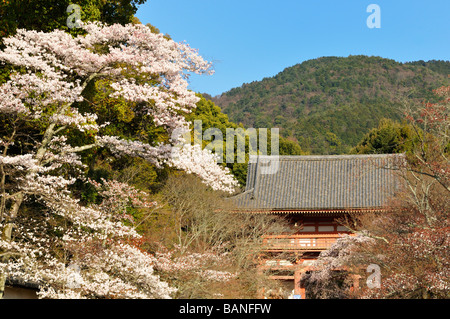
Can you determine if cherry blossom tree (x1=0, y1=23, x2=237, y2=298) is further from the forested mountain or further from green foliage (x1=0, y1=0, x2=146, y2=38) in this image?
the forested mountain

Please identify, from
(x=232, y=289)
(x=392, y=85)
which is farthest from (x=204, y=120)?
(x=392, y=85)

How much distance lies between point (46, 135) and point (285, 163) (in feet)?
47.5

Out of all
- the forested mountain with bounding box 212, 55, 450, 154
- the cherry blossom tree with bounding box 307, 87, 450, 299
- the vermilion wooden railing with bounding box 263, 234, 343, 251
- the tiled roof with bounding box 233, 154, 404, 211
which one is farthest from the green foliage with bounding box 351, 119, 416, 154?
the cherry blossom tree with bounding box 307, 87, 450, 299

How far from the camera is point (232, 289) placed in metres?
13.8

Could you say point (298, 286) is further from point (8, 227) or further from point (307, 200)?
point (8, 227)

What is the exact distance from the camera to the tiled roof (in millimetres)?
19328

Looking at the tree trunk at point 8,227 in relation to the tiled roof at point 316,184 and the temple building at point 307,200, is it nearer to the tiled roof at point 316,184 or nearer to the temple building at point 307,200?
the temple building at point 307,200

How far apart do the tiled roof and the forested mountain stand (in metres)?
26.4

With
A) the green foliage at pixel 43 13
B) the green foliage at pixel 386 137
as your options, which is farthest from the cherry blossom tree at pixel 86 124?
the green foliage at pixel 386 137

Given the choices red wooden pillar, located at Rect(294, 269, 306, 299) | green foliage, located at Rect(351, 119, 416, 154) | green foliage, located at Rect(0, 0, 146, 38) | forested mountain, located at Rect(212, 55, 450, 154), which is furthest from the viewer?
forested mountain, located at Rect(212, 55, 450, 154)

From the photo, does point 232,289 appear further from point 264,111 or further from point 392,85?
point 392,85

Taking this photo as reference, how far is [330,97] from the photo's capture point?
7350 cm

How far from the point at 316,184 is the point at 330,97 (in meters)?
55.0

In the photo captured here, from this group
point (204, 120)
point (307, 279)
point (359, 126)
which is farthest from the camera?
point (359, 126)
